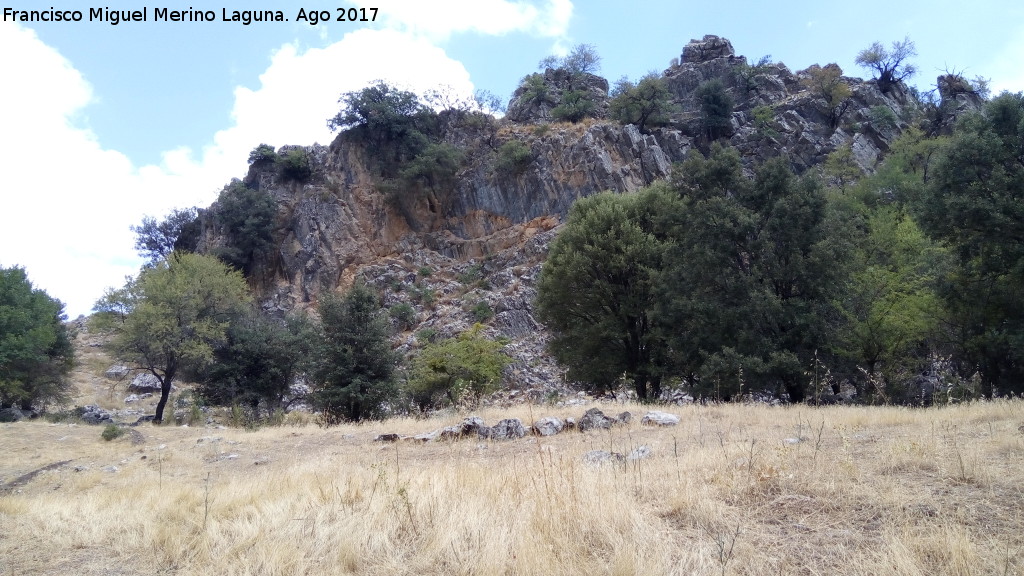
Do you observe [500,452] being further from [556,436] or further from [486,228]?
[486,228]

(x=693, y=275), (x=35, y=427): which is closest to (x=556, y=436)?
(x=693, y=275)

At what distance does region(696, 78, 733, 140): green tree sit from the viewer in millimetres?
49469

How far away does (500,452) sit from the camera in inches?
340

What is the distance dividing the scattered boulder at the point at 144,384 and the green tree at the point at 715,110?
49880 millimetres

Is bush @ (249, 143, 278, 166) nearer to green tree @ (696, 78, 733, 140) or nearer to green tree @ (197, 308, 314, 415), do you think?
green tree @ (197, 308, 314, 415)

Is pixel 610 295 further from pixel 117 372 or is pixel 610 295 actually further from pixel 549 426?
pixel 117 372

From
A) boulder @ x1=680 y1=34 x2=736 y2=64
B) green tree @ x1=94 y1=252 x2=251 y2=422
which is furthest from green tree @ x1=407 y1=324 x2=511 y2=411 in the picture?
boulder @ x1=680 y1=34 x2=736 y2=64

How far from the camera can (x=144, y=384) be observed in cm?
4412

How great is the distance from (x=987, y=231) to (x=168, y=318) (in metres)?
33.9

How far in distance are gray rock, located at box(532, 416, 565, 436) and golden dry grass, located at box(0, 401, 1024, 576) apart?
3.17 metres

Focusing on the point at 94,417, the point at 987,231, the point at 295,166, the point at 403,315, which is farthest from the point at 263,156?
the point at 987,231

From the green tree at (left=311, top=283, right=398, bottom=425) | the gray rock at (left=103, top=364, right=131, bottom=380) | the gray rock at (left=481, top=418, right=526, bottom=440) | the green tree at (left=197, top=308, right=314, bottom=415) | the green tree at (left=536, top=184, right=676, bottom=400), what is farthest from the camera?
the gray rock at (left=103, top=364, right=131, bottom=380)

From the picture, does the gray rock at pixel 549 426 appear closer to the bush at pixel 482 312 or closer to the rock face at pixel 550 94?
the bush at pixel 482 312

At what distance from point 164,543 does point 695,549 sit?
427 cm
